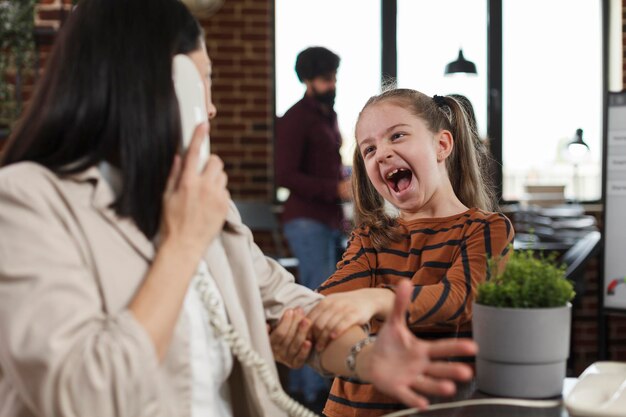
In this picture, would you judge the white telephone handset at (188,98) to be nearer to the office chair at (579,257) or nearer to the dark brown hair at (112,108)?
the dark brown hair at (112,108)

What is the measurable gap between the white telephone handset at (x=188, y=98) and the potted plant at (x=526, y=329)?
0.49m

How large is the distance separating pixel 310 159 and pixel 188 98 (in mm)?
3067

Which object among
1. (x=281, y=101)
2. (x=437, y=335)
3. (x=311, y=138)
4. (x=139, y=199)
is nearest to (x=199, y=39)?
(x=139, y=199)

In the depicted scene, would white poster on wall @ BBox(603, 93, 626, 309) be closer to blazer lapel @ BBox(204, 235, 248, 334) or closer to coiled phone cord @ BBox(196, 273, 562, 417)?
coiled phone cord @ BBox(196, 273, 562, 417)

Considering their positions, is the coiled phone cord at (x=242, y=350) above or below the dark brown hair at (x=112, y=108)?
below

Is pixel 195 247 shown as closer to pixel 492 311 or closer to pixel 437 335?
pixel 492 311

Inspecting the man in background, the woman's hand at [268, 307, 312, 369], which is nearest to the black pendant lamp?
the man in background

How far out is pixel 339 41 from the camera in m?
5.45

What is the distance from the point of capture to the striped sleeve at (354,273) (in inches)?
67.0

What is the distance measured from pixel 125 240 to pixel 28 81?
10.5 feet

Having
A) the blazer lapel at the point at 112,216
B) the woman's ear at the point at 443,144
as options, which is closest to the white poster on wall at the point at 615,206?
the woman's ear at the point at 443,144

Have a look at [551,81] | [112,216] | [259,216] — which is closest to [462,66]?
[551,81]

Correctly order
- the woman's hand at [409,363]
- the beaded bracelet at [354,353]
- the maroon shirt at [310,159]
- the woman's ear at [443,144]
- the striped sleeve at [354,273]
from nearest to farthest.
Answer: the woman's hand at [409,363] → the beaded bracelet at [354,353] → the striped sleeve at [354,273] → the woman's ear at [443,144] → the maroon shirt at [310,159]

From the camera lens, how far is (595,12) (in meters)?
5.59
